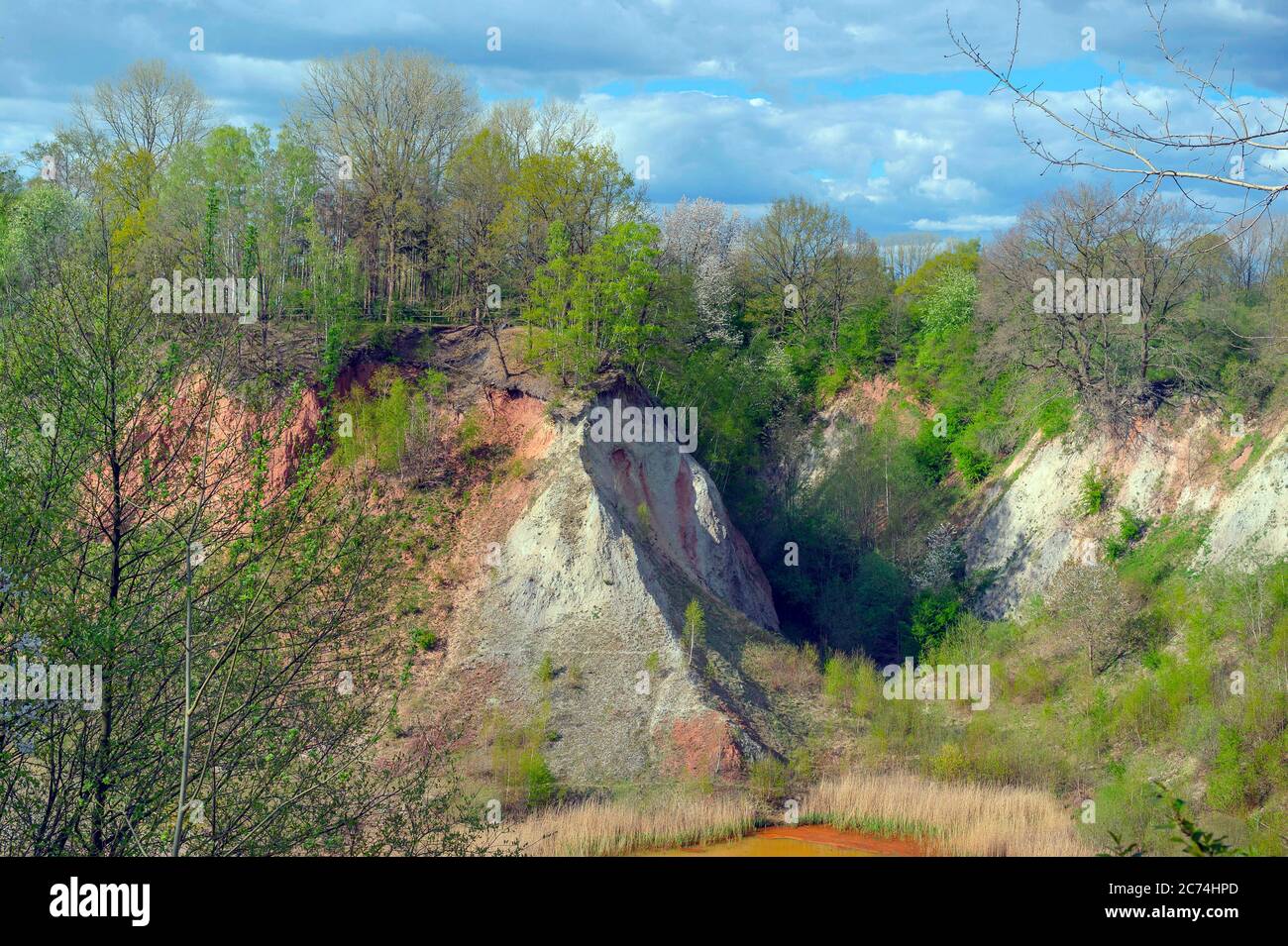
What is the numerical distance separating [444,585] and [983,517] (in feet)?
66.5

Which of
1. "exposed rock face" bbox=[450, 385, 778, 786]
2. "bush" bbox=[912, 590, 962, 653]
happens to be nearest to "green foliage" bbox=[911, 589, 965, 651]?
"bush" bbox=[912, 590, 962, 653]

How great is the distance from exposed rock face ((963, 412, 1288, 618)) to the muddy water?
14.1 metres

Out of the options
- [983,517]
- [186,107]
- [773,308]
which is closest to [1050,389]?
[983,517]

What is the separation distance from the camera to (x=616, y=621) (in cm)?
2877

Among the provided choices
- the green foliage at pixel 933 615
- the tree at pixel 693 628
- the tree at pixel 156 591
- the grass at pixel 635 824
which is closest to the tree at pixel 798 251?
the green foliage at pixel 933 615

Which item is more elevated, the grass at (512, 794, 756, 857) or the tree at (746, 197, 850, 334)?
the tree at (746, 197, 850, 334)

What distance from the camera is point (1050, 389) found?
3741 cm

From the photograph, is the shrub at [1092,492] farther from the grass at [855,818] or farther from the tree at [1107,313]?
the grass at [855,818]

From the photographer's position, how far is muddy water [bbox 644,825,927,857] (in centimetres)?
2116

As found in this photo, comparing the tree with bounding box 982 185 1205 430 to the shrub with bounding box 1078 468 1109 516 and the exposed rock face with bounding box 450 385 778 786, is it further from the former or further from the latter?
the exposed rock face with bounding box 450 385 778 786

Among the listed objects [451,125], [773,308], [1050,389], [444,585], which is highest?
[451,125]

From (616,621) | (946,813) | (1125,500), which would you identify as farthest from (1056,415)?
(946,813)
